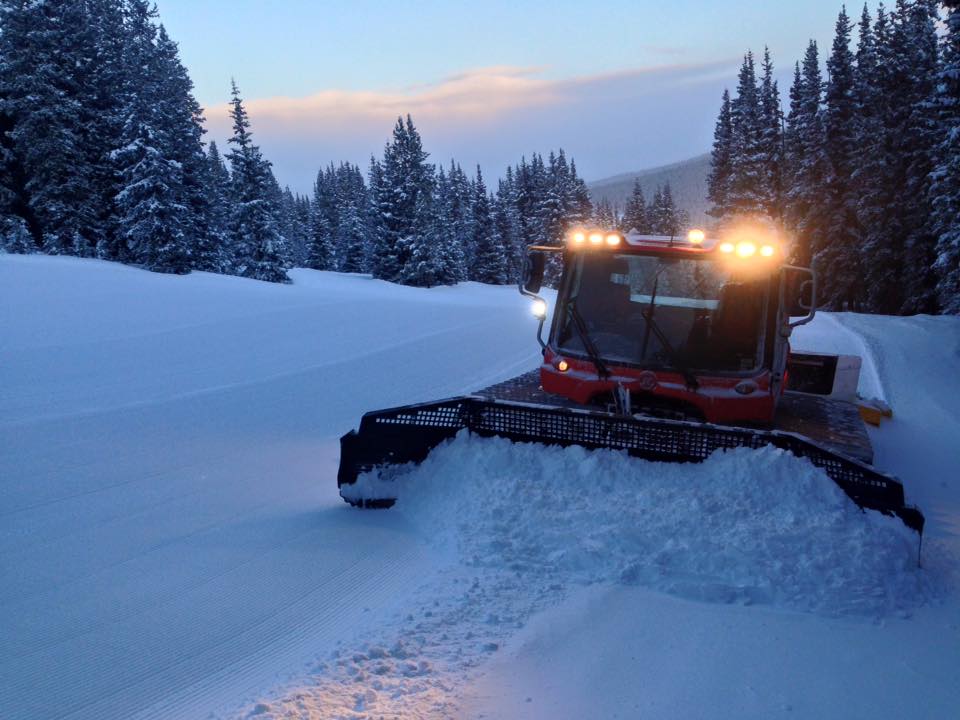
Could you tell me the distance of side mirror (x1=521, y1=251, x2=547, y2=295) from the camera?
595 centimetres

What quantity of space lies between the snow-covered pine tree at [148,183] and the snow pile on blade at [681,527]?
99.3 feet

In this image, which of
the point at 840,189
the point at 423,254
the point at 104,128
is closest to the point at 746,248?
the point at 104,128

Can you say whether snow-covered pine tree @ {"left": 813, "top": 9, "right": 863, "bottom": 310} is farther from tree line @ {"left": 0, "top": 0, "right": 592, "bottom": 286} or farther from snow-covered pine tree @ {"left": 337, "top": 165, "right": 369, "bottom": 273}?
snow-covered pine tree @ {"left": 337, "top": 165, "right": 369, "bottom": 273}

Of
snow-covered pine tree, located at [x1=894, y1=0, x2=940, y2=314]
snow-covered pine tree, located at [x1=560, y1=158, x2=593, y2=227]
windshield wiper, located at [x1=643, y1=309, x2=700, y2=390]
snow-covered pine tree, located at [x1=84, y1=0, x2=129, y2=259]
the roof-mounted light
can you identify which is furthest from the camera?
snow-covered pine tree, located at [x1=560, y1=158, x2=593, y2=227]

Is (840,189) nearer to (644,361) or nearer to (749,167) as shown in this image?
(749,167)

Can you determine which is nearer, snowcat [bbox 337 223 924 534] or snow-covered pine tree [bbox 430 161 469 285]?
snowcat [bbox 337 223 924 534]

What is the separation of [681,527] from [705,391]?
1.52m

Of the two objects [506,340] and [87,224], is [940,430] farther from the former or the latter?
[87,224]

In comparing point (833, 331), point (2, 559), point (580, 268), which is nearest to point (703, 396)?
point (580, 268)

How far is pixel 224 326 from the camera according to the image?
47.0 ft

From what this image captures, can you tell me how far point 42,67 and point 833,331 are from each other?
3359 centimetres

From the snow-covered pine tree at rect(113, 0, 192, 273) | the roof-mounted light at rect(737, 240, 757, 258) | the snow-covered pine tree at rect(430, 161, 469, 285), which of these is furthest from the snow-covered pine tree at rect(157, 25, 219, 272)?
the roof-mounted light at rect(737, 240, 757, 258)

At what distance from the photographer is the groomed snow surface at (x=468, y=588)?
3.02 m

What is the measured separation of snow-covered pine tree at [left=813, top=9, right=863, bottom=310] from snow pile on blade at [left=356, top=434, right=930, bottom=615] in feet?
125
